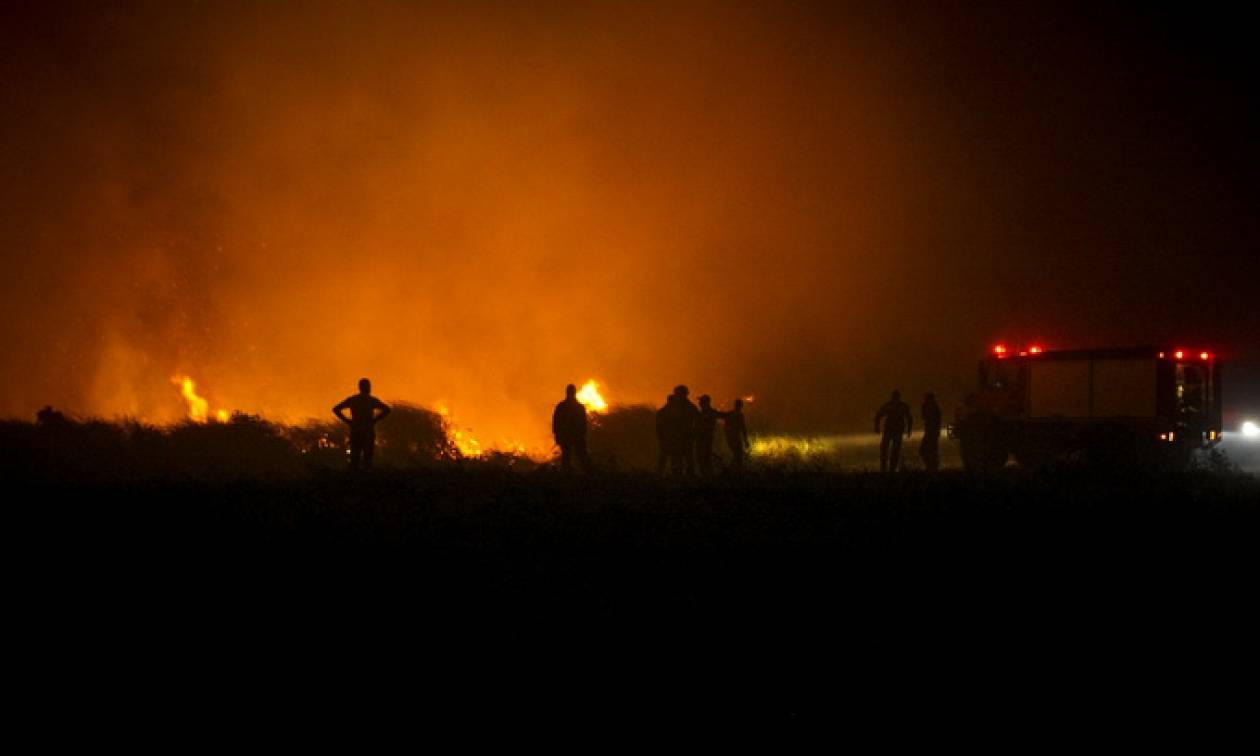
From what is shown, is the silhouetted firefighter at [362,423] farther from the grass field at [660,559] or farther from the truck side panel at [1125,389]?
the truck side panel at [1125,389]

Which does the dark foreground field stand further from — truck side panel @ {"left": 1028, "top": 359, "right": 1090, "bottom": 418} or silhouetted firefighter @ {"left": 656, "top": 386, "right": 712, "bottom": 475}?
truck side panel @ {"left": 1028, "top": 359, "right": 1090, "bottom": 418}

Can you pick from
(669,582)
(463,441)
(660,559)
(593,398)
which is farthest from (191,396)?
(669,582)

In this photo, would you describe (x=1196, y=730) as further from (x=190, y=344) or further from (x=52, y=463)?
(x=190, y=344)

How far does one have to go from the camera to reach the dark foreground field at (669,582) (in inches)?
223

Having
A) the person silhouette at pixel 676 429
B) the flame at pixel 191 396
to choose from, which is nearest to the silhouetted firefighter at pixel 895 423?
the person silhouette at pixel 676 429

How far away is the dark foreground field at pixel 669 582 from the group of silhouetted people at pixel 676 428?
5.18 metres

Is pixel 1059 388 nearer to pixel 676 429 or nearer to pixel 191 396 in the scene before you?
pixel 676 429

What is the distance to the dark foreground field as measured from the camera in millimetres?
5660

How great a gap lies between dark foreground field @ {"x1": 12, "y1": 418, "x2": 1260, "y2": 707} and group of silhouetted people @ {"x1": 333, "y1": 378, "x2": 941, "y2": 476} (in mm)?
5180

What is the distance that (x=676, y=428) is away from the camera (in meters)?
17.0

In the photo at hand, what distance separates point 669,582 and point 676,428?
33.5 feet

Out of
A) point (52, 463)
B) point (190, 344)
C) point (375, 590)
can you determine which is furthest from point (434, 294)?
point (375, 590)

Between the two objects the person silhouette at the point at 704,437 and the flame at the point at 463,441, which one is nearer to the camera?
the person silhouette at the point at 704,437

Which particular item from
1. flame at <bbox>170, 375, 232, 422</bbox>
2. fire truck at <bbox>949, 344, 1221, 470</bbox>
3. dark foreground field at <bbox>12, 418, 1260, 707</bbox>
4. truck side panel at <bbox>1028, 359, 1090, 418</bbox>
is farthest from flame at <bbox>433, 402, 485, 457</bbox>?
dark foreground field at <bbox>12, 418, 1260, 707</bbox>
